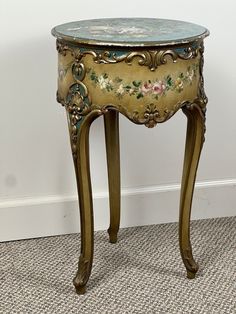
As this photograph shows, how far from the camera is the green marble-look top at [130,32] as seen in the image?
1202 millimetres

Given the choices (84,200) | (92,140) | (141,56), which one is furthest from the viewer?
(92,140)

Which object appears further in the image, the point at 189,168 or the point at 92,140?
the point at 92,140

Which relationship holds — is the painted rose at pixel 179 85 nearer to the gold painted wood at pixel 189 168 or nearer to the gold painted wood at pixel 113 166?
the gold painted wood at pixel 189 168

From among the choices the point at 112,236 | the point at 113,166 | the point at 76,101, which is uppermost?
the point at 76,101

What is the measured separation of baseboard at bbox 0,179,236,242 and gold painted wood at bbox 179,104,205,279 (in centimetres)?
33

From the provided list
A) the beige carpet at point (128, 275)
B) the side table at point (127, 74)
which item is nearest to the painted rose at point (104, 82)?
the side table at point (127, 74)

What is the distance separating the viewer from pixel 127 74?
1.23 metres

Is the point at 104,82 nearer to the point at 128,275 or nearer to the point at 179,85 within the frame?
the point at 179,85

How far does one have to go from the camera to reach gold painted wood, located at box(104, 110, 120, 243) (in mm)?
1587

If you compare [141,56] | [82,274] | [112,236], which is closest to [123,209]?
[112,236]

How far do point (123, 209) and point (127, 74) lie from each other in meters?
0.70

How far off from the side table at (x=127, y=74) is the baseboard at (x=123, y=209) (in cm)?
39

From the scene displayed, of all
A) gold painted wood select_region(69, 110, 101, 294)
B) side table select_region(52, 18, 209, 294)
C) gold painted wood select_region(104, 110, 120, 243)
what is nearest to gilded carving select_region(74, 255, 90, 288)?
gold painted wood select_region(69, 110, 101, 294)

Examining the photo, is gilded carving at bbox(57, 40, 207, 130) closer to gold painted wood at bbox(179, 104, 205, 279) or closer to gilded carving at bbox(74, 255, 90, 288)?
gold painted wood at bbox(179, 104, 205, 279)
